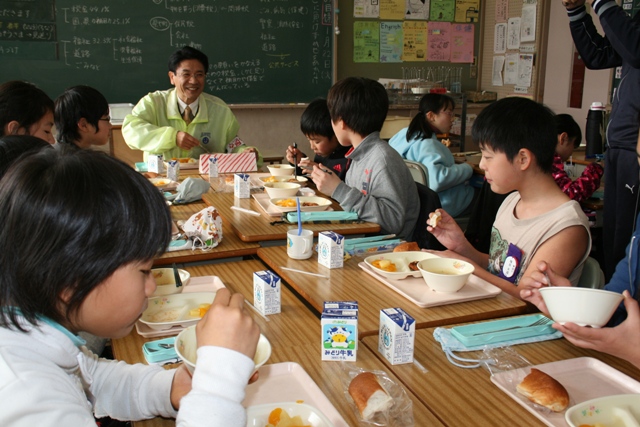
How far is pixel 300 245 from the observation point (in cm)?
190

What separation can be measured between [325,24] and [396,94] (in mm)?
961

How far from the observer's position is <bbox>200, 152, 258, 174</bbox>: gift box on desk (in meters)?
3.47

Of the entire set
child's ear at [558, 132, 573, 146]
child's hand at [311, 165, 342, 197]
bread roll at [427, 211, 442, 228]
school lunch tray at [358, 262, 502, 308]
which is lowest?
school lunch tray at [358, 262, 502, 308]

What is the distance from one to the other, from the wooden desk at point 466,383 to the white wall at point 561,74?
14.3ft

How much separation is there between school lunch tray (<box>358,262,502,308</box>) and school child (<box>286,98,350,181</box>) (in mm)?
1571

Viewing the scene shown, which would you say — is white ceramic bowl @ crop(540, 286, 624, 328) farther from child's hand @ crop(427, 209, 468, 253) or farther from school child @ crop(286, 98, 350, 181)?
school child @ crop(286, 98, 350, 181)

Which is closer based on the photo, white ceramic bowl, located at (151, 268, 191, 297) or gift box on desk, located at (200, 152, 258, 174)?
white ceramic bowl, located at (151, 268, 191, 297)

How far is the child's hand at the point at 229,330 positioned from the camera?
34.7 inches

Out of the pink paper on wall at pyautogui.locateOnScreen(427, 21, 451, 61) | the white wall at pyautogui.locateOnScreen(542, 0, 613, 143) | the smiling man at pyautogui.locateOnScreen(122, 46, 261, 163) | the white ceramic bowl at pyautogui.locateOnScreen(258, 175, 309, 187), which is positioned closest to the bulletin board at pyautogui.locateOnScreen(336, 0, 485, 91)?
the pink paper on wall at pyautogui.locateOnScreen(427, 21, 451, 61)

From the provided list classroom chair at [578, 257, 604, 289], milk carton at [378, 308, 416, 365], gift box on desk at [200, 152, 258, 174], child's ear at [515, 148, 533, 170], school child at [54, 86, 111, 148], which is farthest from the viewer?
gift box on desk at [200, 152, 258, 174]

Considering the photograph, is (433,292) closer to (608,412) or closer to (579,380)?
(579,380)

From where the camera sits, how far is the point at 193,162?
374 cm

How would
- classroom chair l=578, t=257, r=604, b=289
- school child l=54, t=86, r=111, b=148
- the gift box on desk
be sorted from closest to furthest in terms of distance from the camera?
classroom chair l=578, t=257, r=604, b=289, school child l=54, t=86, r=111, b=148, the gift box on desk

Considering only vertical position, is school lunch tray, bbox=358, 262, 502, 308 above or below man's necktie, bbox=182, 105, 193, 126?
below
